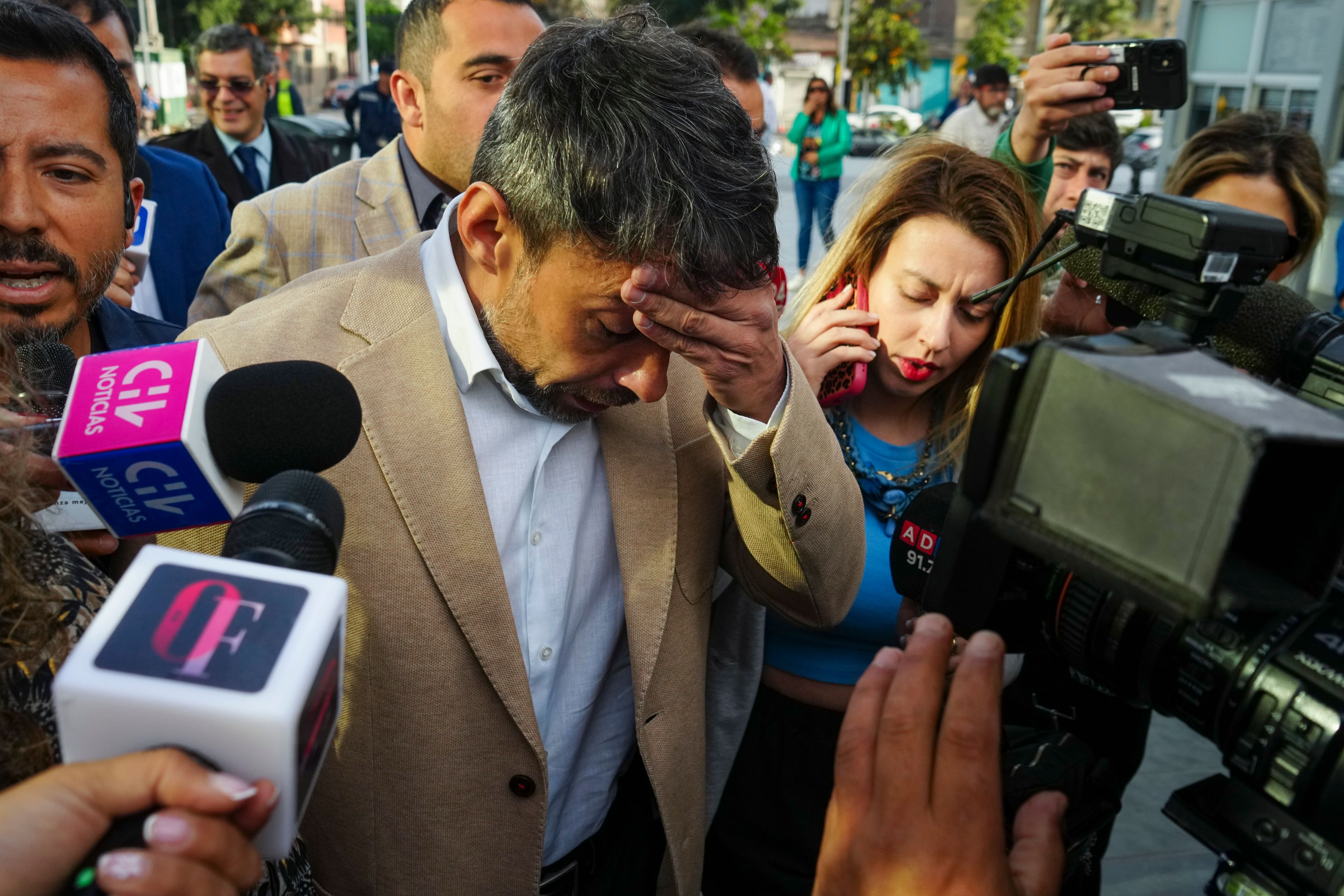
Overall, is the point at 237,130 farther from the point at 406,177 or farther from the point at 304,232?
the point at 304,232

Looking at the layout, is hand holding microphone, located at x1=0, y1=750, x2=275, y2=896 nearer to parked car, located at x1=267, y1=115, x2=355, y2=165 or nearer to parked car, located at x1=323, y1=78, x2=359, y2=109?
parked car, located at x1=267, y1=115, x2=355, y2=165

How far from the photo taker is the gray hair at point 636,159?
127cm

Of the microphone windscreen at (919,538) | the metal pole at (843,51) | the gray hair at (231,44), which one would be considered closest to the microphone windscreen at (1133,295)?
the microphone windscreen at (919,538)

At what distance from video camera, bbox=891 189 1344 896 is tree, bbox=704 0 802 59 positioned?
21744 mm

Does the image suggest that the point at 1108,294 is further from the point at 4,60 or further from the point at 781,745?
the point at 4,60

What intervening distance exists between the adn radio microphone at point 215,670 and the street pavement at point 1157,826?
1649 mm

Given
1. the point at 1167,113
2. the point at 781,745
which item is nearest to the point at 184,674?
the point at 781,745

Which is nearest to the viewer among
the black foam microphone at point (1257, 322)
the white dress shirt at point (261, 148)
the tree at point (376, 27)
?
the black foam microphone at point (1257, 322)

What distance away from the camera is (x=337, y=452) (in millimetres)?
961

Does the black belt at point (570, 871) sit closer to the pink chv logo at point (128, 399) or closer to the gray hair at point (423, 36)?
the pink chv logo at point (128, 399)

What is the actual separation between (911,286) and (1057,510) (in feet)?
3.93

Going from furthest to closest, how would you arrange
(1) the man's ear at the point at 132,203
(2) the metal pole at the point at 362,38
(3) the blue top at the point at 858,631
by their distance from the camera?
1. (2) the metal pole at the point at 362,38
2. (3) the blue top at the point at 858,631
3. (1) the man's ear at the point at 132,203

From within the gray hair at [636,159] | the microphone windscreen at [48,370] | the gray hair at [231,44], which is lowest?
the microphone windscreen at [48,370]

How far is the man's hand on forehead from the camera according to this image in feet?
4.20
